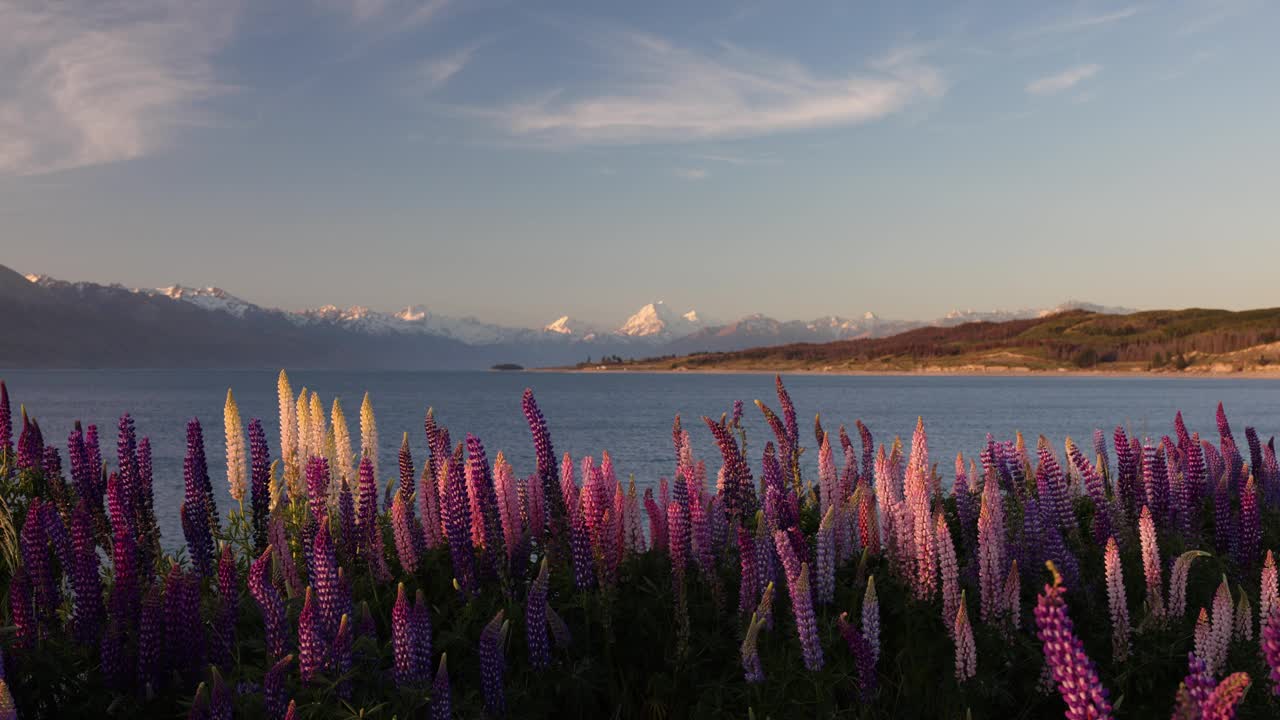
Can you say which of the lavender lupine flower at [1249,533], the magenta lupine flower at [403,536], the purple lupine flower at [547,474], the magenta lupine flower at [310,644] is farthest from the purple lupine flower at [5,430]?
the lavender lupine flower at [1249,533]

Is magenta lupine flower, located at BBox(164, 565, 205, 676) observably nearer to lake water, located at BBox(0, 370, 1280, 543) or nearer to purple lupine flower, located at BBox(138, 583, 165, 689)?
purple lupine flower, located at BBox(138, 583, 165, 689)

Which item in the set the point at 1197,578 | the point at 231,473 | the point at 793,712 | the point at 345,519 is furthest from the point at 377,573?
the point at 1197,578

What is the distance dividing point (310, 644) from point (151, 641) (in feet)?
4.09

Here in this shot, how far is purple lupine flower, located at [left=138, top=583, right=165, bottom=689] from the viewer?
5.58 meters

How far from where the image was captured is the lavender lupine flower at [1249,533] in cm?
835

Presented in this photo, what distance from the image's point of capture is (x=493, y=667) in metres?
5.36

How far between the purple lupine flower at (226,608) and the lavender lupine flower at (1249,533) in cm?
883

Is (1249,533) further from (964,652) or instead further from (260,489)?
(260,489)

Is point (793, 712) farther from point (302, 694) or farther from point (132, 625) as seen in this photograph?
point (132, 625)

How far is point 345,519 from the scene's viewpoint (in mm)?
7707

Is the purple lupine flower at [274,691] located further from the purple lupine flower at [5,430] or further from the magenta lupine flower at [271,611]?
the purple lupine flower at [5,430]

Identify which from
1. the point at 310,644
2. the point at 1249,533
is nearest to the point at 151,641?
the point at 310,644

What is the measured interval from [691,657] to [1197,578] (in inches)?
188

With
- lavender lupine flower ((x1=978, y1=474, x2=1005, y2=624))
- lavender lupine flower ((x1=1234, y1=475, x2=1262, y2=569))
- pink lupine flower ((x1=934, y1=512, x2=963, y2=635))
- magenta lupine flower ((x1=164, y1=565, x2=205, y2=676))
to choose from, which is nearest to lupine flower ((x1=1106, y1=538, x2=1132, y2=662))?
lavender lupine flower ((x1=978, y1=474, x2=1005, y2=624))
